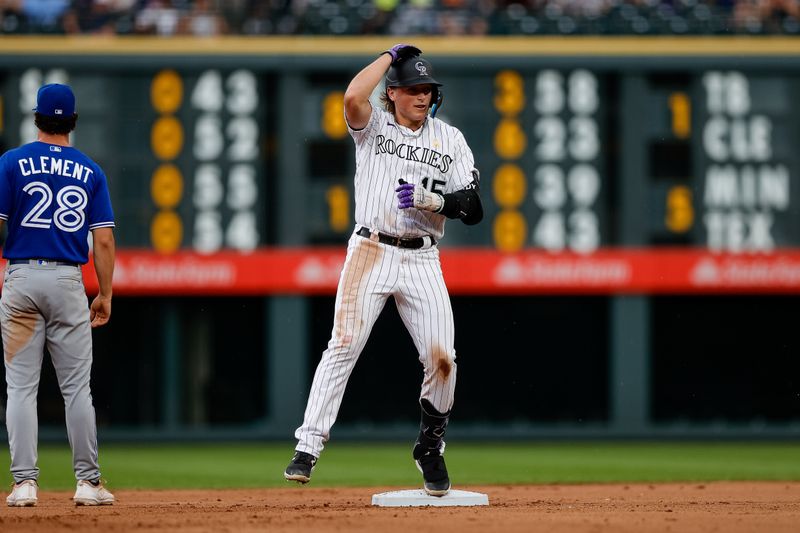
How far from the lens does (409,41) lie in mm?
16672

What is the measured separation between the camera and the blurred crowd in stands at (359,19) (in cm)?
1684

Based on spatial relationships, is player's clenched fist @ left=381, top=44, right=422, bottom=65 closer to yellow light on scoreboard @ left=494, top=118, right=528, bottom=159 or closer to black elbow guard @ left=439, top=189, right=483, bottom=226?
black elbow guard @ left=439, top=189, right=483, bottom=226

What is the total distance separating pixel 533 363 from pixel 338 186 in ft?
9.83

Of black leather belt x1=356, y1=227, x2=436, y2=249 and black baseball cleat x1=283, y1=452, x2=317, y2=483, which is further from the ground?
black leather belt x1=356, y1=227, x2=436, y2=249

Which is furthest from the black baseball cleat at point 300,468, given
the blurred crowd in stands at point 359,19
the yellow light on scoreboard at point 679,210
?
the blurred crowd in stands at point 359,19

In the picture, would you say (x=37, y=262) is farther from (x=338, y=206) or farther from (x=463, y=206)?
(x=338, y=206)


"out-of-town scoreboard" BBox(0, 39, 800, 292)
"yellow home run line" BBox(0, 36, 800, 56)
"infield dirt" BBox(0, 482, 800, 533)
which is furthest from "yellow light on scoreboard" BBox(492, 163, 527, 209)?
"infield dirt" BBox(0, 482, 800, 533)

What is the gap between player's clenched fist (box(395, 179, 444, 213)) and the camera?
21.5 feet

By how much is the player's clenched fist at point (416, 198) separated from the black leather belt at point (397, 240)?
0.20 meters

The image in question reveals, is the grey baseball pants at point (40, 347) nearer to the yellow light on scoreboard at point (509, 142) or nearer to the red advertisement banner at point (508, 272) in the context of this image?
the red advertisement banner at point (508, 272)

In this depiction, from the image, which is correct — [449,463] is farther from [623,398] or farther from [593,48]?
[593,48]

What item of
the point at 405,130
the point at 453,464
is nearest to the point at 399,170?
the point at 405,130

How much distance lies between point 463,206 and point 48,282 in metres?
1.91

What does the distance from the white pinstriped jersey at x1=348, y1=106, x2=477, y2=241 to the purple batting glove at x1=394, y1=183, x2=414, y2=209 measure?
6.3 inches
